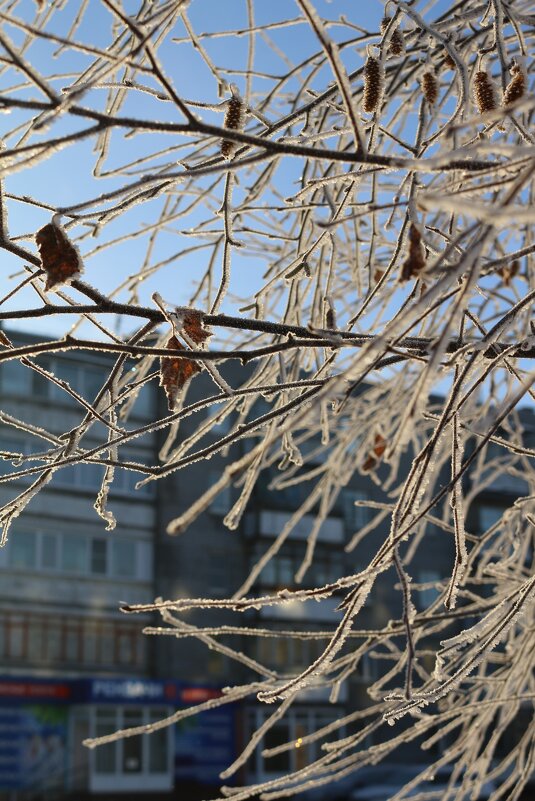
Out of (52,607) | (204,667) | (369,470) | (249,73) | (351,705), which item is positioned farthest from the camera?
(351,705)

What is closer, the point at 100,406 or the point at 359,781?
the point at 100,406

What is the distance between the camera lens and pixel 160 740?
2105 centimetres

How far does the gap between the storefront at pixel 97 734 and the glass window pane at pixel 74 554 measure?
92.1 inches

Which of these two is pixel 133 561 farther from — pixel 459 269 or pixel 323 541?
pixel 459 269

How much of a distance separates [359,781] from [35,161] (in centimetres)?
2262

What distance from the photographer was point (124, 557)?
70.7 feet

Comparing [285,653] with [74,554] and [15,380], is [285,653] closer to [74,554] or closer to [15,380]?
[74,554]

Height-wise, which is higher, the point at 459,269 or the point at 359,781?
the point at 459,269

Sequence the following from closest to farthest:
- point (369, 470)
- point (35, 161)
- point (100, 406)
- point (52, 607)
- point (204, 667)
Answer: point (35, 161) < point (100, 406) < point (369, 470) < point (52, 607) < point (204, 667)

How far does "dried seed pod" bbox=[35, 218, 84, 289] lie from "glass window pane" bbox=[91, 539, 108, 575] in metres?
20.6

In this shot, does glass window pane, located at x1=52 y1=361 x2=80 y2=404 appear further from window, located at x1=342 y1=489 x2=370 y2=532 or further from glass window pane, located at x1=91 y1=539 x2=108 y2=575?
window, located at x1=342 y1=489 x2=370 y2=532

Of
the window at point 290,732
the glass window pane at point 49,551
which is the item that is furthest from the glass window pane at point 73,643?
the window at point 290,732

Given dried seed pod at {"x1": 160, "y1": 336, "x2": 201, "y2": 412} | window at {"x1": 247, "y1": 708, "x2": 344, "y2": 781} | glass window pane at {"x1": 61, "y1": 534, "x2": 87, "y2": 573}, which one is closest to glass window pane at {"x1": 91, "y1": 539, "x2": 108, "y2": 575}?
glass window pane at {"x1": 61, "y1": 534, "x2": 87, "y2": 573}

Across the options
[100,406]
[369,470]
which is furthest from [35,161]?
[369,470]
